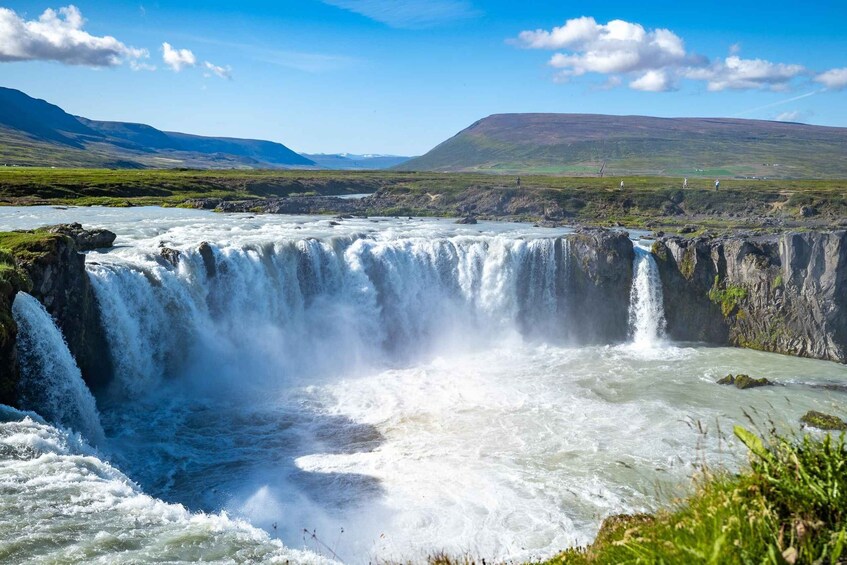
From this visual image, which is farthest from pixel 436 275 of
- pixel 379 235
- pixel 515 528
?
pixel 515 528

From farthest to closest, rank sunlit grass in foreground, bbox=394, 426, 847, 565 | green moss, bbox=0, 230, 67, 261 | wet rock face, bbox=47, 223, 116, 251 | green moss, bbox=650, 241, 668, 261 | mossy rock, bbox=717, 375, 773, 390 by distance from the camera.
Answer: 1. green moss, bbox=650, 241, 668, 261
2. wet rock face, bbox=47, 223, 116, 251
3. mossy rock, bbox=717, 375, 773, 390
4. green moss, bbox=0, 230, 67, 261
5. sunlit grass in foreground, bbox=394, 426, 847, 565

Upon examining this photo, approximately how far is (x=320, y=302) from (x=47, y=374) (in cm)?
1533

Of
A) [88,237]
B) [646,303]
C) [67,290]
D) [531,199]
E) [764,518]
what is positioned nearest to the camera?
[764,518]

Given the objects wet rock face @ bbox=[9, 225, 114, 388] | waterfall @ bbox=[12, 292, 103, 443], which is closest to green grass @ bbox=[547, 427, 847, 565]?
waterfall @ bbox=[12, 292, 103, 443]

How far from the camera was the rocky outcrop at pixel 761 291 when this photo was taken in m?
32.1

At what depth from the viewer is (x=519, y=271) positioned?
35.1 metres

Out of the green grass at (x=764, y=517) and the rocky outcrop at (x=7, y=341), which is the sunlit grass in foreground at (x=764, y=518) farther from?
the rocky outcrop at (x=7, y=341)

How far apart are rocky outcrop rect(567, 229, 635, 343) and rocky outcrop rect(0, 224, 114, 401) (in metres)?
24.5

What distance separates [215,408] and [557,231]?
93.6 ft

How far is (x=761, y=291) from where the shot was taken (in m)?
33.8

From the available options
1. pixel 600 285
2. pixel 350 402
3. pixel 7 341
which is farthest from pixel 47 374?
pixel 600 285

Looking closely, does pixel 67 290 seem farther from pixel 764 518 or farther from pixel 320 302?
pixel 764 518

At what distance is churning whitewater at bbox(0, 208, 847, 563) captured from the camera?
1209 centimetres

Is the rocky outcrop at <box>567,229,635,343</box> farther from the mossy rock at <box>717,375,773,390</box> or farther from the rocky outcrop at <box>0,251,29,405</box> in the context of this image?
the rocky outcrop at <box>0,251,29,405</box>
